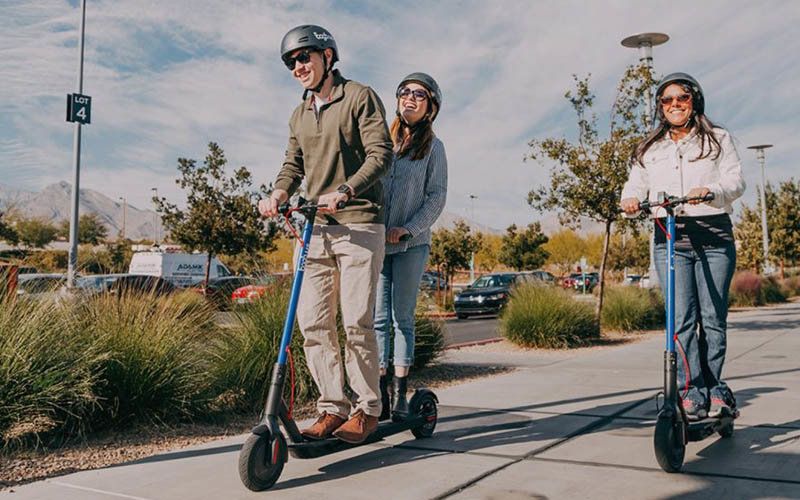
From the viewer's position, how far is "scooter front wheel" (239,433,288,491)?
9.85 feet

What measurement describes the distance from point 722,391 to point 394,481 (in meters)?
1.90

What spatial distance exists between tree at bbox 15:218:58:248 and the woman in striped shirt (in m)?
7.24

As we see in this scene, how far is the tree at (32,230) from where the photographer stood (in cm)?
1255

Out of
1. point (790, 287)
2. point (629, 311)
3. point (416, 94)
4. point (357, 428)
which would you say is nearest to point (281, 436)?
point (357, 428)

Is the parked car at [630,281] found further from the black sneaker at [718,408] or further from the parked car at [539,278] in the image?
the black sneaker at [718,408]

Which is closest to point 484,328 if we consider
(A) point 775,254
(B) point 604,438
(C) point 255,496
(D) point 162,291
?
(D) point 162,291

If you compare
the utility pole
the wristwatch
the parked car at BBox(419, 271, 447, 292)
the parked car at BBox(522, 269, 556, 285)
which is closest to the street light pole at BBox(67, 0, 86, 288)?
the utility pole

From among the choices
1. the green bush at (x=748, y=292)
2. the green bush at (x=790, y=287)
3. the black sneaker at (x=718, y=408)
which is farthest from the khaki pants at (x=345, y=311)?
the green bush at (x=790, y=287)

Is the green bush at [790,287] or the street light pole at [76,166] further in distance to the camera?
the green bush at [790,287]

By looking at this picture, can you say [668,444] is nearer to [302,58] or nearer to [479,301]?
[302,58]

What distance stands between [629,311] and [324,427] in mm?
11435

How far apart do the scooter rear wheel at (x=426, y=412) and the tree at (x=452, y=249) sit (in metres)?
25.1

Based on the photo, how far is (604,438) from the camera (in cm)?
414

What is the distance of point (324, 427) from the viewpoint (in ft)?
11.4
